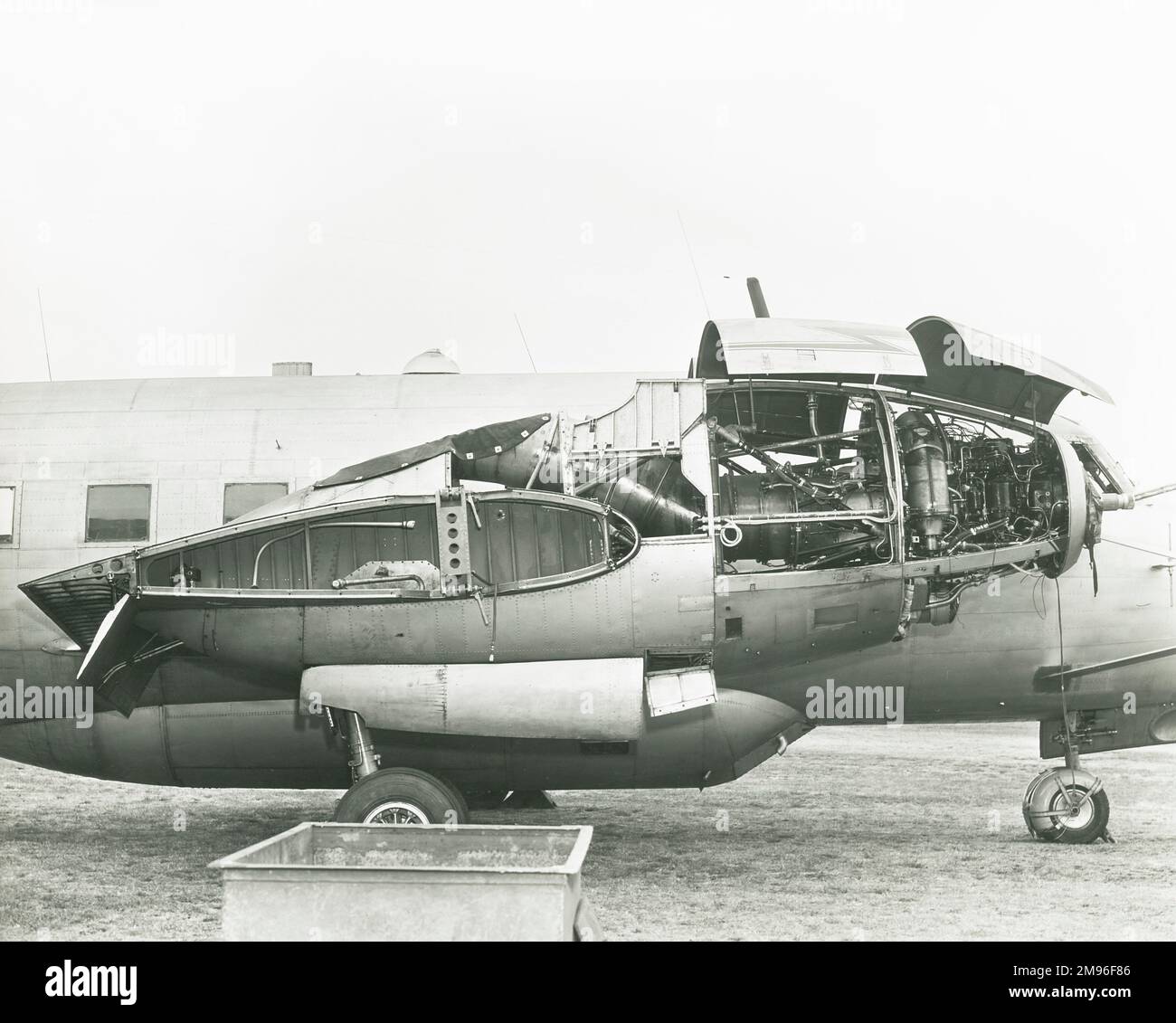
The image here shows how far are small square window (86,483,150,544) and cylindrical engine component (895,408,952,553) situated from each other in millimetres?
7201

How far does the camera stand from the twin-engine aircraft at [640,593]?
10727mm

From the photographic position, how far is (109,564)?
421 inches

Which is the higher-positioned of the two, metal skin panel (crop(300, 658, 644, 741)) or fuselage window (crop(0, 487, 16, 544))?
fuselage window (crop(0, 487, 16, 544))

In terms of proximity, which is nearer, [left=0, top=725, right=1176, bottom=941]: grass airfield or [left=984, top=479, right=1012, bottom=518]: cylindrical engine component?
[left=0, top=725, right=1176, bottom=941]: grass airfield

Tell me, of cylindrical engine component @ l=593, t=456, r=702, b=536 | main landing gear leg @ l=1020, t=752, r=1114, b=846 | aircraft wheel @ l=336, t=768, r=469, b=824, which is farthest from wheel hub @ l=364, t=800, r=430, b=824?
main landing gear leg @ l=1020, t=752, r=1114, b=846

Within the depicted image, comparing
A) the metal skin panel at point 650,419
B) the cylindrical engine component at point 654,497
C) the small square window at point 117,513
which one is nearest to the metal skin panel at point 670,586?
the cylindrical engine component at point 654,497

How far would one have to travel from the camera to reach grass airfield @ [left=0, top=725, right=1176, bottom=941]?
32.4 ft

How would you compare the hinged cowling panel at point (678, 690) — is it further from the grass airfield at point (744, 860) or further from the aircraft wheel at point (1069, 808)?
the aircraft wheel at point (1069, 808)

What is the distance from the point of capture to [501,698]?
10.7 m

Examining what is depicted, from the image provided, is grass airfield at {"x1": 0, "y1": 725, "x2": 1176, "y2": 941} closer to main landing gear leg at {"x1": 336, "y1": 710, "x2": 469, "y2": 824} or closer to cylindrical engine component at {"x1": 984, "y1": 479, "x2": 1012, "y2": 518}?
main landing gear leg at {"x1": 336, "y1": 710, "x2": 469, "y2": 824}

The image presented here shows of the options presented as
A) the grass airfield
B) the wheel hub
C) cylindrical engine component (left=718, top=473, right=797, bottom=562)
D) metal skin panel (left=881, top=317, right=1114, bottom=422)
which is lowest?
the grass airfield

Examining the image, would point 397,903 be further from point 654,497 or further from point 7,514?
point 7,514

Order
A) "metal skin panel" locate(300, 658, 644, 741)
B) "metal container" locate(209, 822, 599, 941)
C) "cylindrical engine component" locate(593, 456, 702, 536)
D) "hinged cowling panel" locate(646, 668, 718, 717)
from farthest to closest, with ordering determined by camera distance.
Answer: "cylindrical engine component" locate(593, 456, 702, 536), "hinged cowling panel" locate(646, 668, 718, 717), "metal skin panel" locate(300, 658, 644, 741), "metal container" locate(209, 822, 599, 941)

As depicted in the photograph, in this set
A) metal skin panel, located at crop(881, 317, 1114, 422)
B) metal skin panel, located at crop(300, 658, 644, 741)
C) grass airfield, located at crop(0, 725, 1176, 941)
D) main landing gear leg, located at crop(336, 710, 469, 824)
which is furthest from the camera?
metal skin panel, located at crop(881, 317, 1114, 422)
